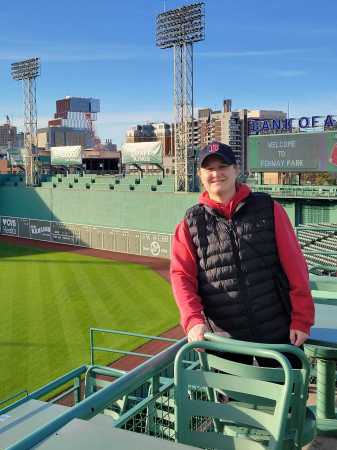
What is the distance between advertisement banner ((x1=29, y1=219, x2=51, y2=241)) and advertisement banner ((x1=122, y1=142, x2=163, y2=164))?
27.3 feet

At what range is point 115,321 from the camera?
60.3 feet

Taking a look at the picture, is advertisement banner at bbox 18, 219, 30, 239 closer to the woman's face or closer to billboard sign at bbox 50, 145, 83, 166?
billboard sign at bbox 50, 145, 83, 166

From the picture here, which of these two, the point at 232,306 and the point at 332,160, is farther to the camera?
the point at 332,160

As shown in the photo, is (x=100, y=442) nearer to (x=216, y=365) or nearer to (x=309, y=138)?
(x=216, y=365)

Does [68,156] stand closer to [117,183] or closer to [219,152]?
[117,183]

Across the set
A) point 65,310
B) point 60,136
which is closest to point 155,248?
point 65,310

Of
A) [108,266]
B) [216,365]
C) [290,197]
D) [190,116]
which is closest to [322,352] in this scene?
[216,365]

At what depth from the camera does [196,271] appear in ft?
9.77

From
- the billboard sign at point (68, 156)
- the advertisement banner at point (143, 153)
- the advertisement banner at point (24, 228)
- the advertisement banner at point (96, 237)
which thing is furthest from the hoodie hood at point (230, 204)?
the billboard sign at point (68, 156)

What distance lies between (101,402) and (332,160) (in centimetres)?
2626

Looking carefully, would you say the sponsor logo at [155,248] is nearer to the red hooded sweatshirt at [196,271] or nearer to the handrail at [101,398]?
the red hooded sweatshirt at [196,271]

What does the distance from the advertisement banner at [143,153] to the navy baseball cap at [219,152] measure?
35235mm

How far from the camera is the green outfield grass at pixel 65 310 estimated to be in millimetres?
14805

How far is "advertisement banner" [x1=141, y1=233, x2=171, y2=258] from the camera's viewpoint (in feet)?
98.4
